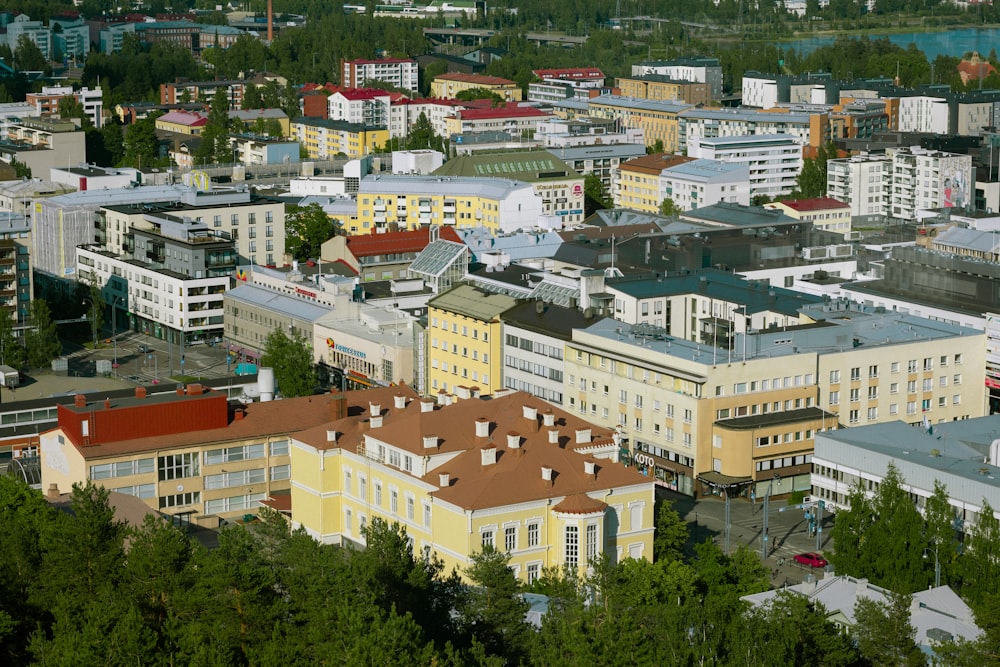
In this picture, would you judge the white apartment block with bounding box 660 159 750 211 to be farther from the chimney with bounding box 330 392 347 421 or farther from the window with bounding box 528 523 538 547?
the window with bounding box 528 523 538 547

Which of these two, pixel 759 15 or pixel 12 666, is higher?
pixel 759 15

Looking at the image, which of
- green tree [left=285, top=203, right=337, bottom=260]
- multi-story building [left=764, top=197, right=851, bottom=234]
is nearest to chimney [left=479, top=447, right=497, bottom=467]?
green tree [left=285, top=203, right=337, bottom=260]

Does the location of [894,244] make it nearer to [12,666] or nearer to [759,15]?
[12,666]

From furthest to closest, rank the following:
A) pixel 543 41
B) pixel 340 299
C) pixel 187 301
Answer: pixel 543 41, pixel 187 301, pixel 340 299

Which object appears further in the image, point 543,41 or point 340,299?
point 543,41

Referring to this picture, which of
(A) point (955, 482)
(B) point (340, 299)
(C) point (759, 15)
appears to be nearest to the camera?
(A) point (955, 482)

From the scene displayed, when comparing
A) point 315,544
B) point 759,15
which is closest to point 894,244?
point 315,544

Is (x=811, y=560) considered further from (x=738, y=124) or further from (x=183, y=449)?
(x=738, y=124)

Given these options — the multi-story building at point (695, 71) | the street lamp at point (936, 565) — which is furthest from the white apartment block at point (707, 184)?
the street lamp at point (936, 565)
